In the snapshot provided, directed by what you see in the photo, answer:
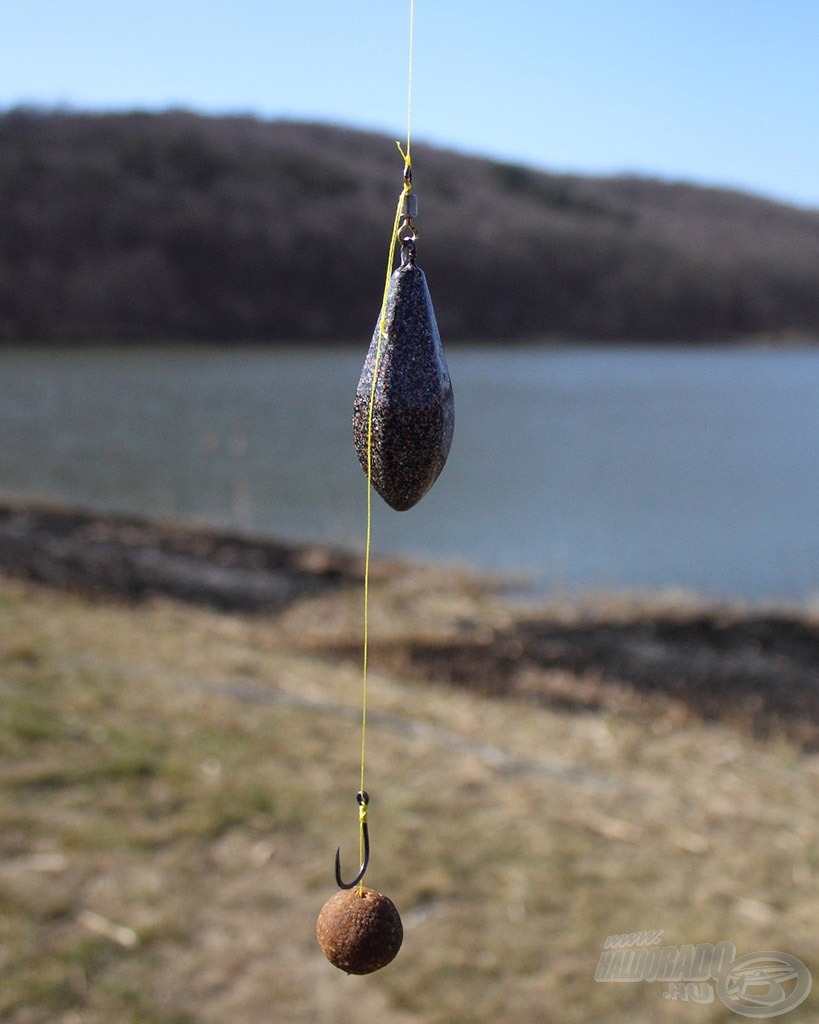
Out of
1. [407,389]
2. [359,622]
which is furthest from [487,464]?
[407,389]

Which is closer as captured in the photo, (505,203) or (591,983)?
(591,983)

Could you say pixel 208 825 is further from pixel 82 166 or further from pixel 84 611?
pixel 82 166

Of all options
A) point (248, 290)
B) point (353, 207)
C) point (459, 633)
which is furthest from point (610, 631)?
point (248, 290)

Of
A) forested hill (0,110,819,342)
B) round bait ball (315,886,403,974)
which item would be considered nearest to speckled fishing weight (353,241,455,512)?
round bait ball (315,886,403,974)

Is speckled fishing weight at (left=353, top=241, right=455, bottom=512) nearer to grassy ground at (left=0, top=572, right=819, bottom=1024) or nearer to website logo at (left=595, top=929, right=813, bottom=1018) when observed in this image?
grassy ground at (left=0, top=572, right=819, bottom=1024)

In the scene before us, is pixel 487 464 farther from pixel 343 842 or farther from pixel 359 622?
pixel 343 842

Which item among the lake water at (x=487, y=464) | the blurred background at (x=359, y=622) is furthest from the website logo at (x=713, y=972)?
the lake water at (x=487, y=464)

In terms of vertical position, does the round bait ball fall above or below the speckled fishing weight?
below
